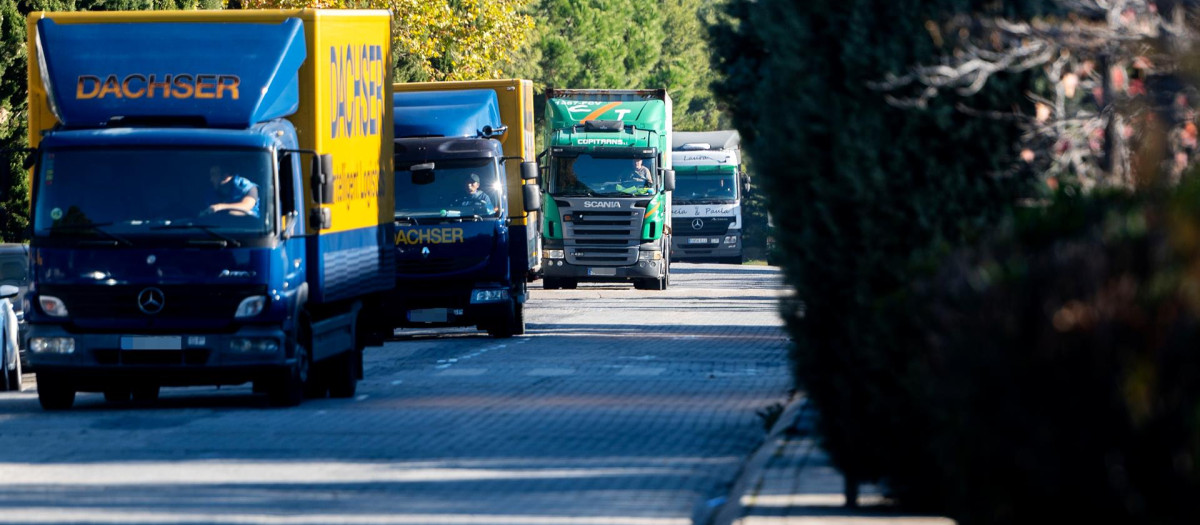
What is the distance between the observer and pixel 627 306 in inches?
1396

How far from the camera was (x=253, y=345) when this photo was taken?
15.5 meters

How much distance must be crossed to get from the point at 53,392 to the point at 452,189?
987cm

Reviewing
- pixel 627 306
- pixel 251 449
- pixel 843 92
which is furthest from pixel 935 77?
pixel 627 306

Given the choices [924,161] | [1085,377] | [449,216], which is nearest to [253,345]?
[924,161]

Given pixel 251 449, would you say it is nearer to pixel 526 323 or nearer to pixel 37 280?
pixel 37 280

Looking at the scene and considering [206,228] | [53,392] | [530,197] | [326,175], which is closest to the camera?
[206,228]

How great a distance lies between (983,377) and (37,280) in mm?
11465

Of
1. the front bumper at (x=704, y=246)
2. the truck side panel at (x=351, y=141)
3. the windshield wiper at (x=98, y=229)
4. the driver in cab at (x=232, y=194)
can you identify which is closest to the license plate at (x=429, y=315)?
the truck side panel at (x=351, y=141)

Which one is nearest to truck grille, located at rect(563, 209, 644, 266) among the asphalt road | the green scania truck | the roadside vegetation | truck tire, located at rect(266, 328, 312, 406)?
the green scania truck

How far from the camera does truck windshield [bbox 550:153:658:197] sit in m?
38.2

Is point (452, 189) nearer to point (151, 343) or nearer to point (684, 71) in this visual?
point (151, 343)

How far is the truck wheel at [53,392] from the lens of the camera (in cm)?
1602

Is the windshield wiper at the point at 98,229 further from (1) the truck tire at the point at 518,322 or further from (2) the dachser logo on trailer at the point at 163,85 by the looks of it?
(1) the truck tire at the point at 518,322

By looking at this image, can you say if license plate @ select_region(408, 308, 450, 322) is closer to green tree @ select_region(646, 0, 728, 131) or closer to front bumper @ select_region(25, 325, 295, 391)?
front bumper @ select_region(25, 325, 295, 391)
